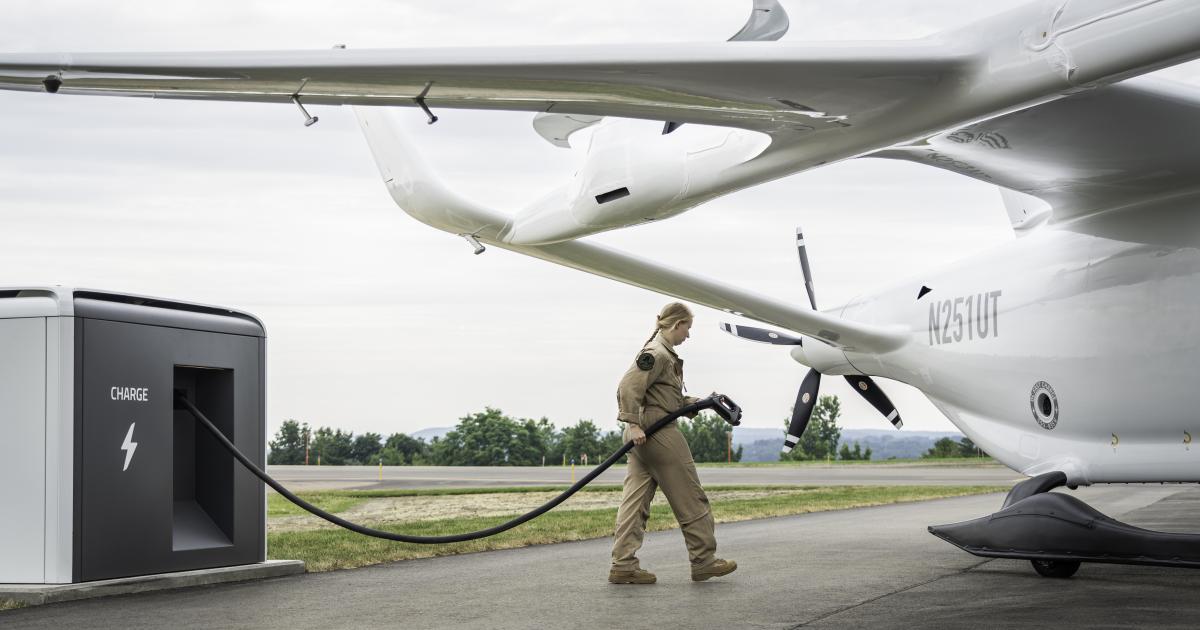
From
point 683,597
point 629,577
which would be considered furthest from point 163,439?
point 683,597

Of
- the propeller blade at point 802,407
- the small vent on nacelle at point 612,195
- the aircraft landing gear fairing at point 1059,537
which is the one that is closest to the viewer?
the aircraft landing gear fairing at point 1059,537

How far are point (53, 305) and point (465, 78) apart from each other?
10.4ft

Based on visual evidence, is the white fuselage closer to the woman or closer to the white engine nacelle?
the woman

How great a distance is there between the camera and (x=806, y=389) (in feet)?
Result: 43.3

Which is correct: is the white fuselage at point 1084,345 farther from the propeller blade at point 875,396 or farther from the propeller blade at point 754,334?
the propeller blade at point 754,334

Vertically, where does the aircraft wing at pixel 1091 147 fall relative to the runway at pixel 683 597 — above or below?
above

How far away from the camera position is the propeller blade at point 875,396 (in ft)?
43.1

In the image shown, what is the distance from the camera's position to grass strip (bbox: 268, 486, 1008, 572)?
973cm

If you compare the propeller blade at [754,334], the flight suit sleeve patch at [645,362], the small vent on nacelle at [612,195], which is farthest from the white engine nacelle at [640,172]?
the propeller blade at [754,334]

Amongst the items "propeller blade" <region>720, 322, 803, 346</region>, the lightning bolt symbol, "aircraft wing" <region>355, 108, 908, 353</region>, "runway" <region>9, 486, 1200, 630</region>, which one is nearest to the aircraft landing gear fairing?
"runway" <region>9, 486, 1200, 630</region>

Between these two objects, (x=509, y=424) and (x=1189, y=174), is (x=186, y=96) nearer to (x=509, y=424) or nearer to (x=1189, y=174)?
(x=1189, y=174)

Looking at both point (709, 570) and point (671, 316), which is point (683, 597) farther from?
point (671, 316)

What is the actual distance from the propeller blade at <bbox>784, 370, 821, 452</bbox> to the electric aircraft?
7cm

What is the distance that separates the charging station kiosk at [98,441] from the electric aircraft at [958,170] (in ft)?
6.29
